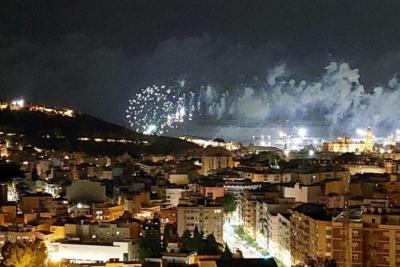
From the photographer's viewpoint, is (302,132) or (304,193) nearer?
(304,193)

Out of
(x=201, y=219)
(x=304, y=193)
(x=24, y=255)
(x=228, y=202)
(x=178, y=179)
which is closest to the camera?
(x=24, y=255)

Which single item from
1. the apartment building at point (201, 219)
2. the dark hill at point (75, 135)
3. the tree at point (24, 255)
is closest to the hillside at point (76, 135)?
the dark hill at point (75, 135)

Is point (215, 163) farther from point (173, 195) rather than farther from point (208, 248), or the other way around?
point (208, 248)

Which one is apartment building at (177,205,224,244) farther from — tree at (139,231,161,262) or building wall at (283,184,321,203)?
building wall at (283,184,321,203)

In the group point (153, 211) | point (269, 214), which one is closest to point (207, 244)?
point (269, 214)

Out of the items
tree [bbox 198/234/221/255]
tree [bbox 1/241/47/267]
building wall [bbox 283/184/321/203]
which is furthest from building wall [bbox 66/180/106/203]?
tree [bbox 1/241/47/267]

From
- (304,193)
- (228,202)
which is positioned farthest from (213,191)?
(304,193)

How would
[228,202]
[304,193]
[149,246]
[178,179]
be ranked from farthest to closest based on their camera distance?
[178,179] < [228,202] < [304,193] < [149,246]
